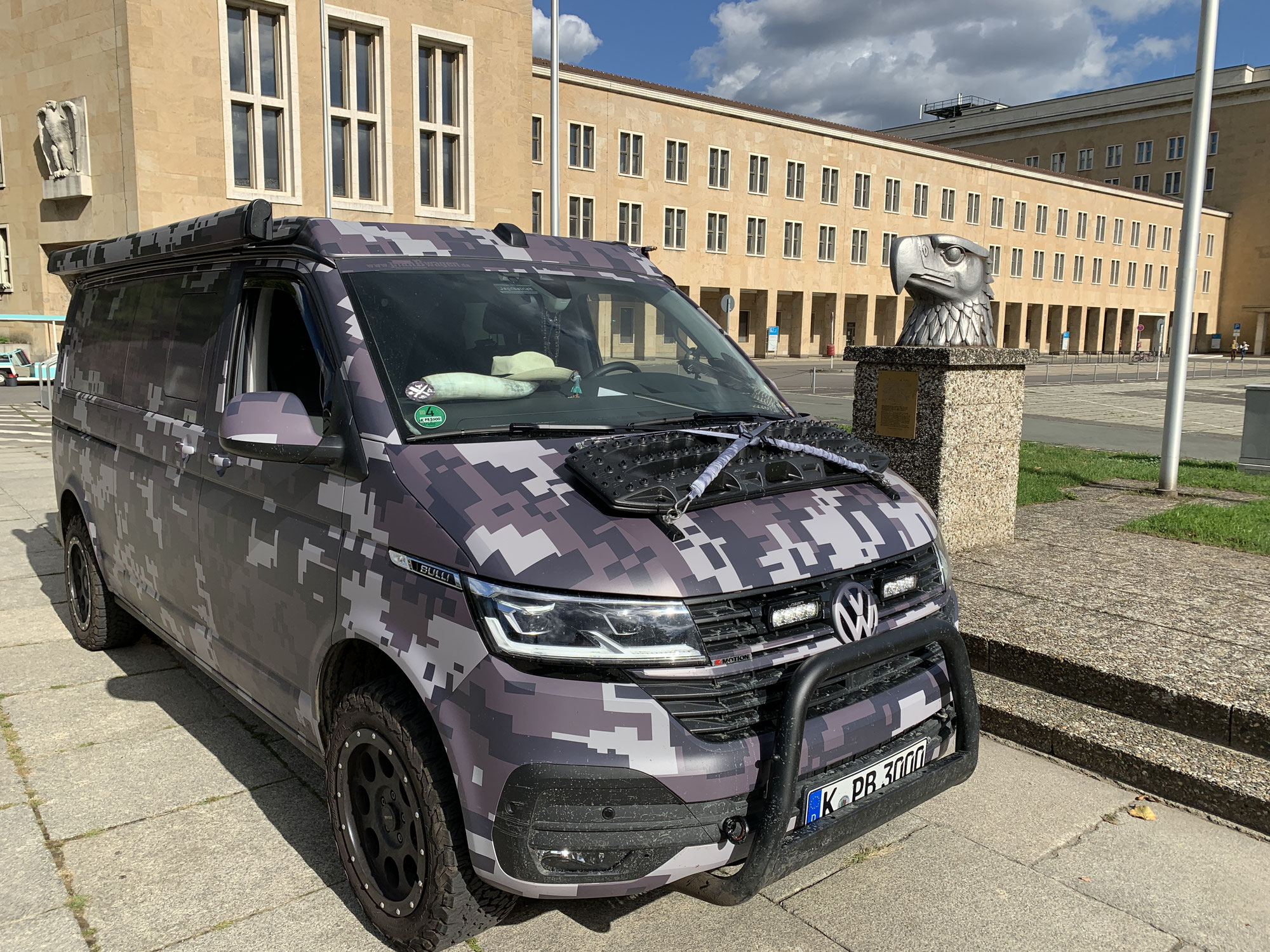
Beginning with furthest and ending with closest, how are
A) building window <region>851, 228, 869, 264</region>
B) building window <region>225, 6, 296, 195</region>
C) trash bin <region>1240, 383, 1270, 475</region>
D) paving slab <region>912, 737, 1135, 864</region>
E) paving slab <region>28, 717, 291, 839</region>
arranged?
building window <region>851, 228, 869, 264</region> < building window <region>225, 6, 296, 195</region> < trash bin <region>1240, 383, 1270, 475</region> < paving slab <region>28, 717, 291, 839</region> < paving slab <region>912, 737, 1135, 864</region>

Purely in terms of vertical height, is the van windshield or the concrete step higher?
the van windshield

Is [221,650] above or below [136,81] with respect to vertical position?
below

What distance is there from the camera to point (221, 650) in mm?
3699

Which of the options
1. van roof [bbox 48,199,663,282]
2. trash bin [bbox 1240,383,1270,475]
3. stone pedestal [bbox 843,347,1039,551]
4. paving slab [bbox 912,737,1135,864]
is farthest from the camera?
trash bin [bbox 1240,383,1270,475]

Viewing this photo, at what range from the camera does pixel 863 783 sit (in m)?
2.68

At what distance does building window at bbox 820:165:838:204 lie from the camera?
6294 centimetres

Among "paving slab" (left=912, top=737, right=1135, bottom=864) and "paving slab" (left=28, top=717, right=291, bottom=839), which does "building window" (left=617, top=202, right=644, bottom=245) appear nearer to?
"paving slab" (left=28, top=717, right=291, bottom=839)

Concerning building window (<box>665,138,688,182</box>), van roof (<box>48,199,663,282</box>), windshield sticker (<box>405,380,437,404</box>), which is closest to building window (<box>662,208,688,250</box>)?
building window (<box>665,138,688,182</box>)

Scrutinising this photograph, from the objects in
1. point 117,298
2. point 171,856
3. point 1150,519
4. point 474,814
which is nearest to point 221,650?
point 171,856

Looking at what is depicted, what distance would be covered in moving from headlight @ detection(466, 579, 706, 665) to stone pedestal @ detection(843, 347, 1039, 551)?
4557mm

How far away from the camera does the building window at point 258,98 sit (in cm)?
2930

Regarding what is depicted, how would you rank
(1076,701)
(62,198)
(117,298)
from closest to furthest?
(1076,701) → (117,298) → (62,198)

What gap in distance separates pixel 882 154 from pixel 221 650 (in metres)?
68.2

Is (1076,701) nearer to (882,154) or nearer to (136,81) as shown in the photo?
(136,81)
